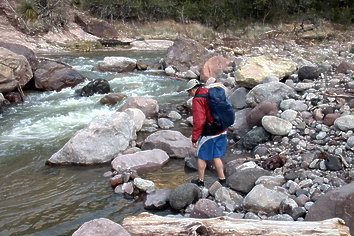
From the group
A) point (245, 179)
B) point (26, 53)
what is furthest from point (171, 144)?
point (26, 53)

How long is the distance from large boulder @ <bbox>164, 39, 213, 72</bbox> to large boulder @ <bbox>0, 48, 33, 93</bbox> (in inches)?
223

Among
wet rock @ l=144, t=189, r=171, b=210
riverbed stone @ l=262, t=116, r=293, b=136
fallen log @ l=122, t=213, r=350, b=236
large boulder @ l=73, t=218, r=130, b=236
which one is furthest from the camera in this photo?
riverbed stone @ l=262, t=116, r=293, b=136

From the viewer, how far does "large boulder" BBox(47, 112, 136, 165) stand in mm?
6973

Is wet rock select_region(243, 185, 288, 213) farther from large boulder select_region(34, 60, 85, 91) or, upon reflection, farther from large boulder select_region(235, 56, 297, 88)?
large boulder select_region(34, 60, 85, 91)

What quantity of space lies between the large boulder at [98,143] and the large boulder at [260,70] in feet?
10.8

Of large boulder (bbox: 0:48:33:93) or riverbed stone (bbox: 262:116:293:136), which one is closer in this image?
riverbed stone (bbox: 262:116:293:136)

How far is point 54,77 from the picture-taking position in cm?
1275

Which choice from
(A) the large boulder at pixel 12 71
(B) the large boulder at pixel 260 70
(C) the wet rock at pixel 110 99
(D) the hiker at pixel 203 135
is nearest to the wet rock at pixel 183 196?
(D) the hiker at pixel 203 135

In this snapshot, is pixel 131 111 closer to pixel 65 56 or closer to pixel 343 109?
pixel 343 109

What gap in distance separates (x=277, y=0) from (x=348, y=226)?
3153cm

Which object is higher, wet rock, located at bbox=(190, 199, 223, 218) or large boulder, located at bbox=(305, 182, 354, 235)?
large boulder, located at bbox=(305, 182, 354, 235)

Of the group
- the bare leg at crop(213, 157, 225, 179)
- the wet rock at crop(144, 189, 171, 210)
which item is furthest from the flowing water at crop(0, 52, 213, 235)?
the bare leg at crop(213, 157, 225, 179)

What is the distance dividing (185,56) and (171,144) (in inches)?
350

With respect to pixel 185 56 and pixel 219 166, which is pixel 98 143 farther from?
pixel 185 56
